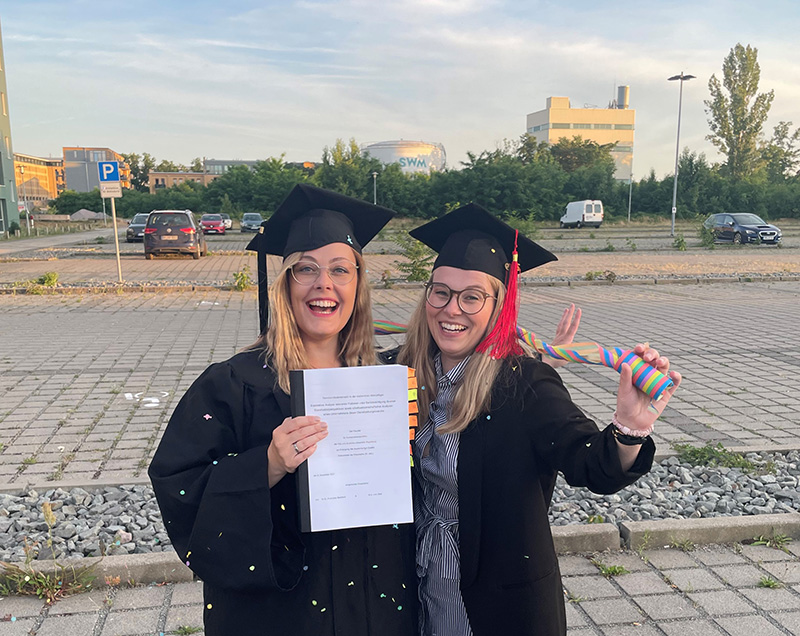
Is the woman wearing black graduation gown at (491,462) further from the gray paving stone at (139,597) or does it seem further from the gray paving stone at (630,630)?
the gray paving stone at (139,597)

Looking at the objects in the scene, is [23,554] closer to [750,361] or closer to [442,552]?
[442,552]

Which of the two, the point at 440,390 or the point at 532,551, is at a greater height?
the point at 440,390

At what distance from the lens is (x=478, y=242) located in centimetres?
215

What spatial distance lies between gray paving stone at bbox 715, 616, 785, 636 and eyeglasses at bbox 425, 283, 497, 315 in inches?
84.0

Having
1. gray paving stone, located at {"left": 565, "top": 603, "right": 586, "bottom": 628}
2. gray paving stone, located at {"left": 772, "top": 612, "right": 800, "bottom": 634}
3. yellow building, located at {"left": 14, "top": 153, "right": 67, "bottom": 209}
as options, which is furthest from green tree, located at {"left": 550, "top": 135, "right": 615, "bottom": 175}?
yellow building, located at {"left": 14, "top": 153, "right": 67, "bottom": 209}

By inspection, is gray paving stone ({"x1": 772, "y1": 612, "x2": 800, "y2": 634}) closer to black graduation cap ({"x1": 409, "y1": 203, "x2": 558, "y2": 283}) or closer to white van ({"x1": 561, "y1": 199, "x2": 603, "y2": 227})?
black graduation cap ({"x1": 409, "y1": 203, "x2": 558, "y2": 283})

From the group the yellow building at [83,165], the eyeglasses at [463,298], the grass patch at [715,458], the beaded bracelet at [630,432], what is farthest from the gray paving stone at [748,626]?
the yellow building at [83,165]

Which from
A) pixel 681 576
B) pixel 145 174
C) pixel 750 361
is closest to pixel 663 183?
pixel 750 361

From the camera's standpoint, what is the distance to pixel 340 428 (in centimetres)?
165

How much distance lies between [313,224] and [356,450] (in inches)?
30.3

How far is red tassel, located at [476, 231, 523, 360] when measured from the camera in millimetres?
2049

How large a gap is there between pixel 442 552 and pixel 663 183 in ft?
199

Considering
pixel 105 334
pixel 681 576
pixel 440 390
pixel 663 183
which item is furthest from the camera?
pixel 663 183

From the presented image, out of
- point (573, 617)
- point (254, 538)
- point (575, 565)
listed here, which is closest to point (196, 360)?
point (575, 565)
